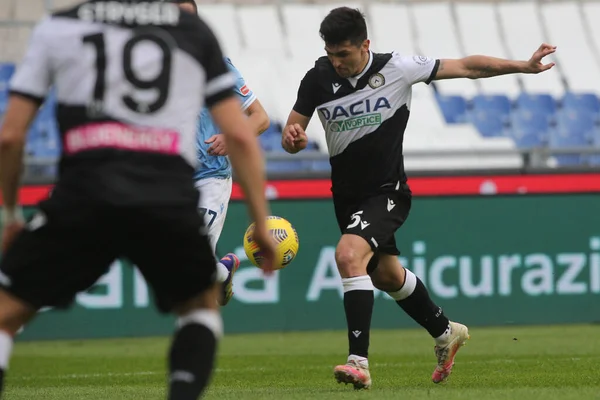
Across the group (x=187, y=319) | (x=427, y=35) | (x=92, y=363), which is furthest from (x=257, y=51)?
(x=187, y=319)

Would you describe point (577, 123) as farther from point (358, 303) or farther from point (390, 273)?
point (358, 303)

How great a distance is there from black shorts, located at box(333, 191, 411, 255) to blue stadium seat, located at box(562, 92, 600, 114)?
12.1 meters

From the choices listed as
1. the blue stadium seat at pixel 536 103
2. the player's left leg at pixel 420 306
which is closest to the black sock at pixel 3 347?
the player's left leg at pixel 420 306

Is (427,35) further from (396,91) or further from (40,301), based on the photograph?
(40,301)

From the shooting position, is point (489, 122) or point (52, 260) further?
point (489, 122)

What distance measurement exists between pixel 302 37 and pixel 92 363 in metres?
11.0

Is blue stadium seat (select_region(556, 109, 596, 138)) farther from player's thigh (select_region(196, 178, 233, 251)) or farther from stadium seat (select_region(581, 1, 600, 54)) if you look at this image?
player's thigh (select_region(196, 178, 233, 251))

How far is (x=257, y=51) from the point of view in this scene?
19.7 m

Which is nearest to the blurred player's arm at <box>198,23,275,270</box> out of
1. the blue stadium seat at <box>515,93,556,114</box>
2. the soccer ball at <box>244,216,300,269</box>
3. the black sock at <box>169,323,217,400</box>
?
A: the black sock at <box>169,323,217,400</box>

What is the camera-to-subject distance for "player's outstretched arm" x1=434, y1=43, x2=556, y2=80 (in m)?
7.53

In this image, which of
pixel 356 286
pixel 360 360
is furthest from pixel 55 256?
pixel 356 286

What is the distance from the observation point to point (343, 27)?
24.3ft

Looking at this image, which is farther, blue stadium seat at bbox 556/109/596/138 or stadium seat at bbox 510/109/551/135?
stadium seat at bbox 510/109/551/135

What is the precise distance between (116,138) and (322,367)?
5.67 meters
